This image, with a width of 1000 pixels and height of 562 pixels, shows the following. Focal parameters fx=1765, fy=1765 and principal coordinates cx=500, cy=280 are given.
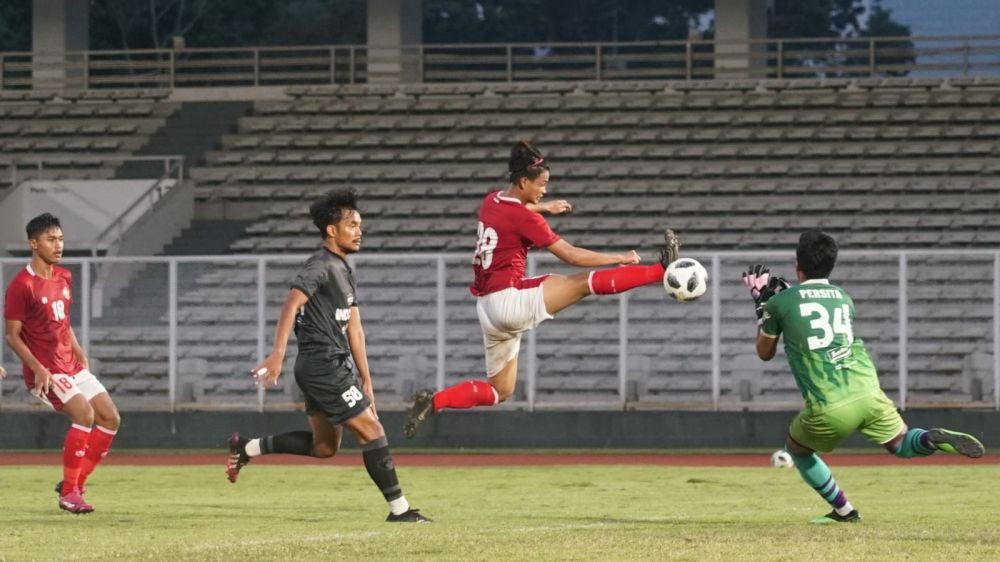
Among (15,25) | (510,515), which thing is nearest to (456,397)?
(510,515)

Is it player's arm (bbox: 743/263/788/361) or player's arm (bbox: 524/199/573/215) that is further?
player's arm (bbox: 524/199/573/215)

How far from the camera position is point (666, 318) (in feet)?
65.8

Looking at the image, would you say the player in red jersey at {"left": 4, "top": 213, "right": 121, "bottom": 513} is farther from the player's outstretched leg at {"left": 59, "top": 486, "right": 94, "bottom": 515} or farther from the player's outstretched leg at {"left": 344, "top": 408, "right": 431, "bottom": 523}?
the player's outstretched leg at {"left": 344, "top": 408, "right": 431, "bottom": 523}

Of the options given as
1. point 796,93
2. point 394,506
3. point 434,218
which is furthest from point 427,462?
point 796,93

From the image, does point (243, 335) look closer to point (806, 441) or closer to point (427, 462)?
point (427, 462)

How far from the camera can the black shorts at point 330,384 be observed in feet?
32.6

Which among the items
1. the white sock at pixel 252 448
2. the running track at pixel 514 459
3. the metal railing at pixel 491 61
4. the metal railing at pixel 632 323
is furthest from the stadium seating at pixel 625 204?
the white sock at pixel 252 448

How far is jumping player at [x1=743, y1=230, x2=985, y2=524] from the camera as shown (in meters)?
9.36

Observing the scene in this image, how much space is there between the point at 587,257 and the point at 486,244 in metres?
0.70

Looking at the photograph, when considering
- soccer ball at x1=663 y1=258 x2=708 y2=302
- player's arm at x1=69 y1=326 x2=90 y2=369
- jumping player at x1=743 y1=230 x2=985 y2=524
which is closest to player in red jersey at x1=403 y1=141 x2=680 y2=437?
soccer ball at x1=663 y1=258 x2=708 y2=302

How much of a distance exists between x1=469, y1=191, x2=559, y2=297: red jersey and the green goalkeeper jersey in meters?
1.91

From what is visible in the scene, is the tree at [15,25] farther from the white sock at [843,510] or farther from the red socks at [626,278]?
the white sock at [843,510]

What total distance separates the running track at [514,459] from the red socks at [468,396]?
245 inches

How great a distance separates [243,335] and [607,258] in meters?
10.8
